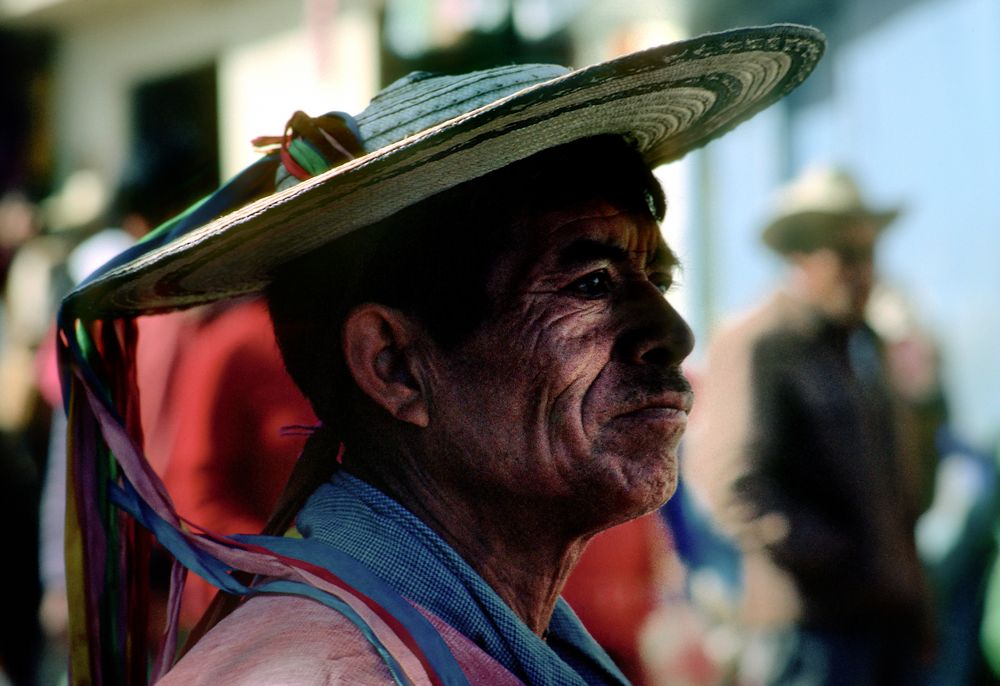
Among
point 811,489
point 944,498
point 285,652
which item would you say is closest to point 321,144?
point 285,652

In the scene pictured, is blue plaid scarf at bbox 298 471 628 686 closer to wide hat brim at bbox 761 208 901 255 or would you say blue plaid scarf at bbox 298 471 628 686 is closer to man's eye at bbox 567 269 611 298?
man's eye at bbox 567 269 611 298

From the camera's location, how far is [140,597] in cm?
203

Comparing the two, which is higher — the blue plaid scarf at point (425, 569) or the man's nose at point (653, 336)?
the man's nose at point (653, 336)

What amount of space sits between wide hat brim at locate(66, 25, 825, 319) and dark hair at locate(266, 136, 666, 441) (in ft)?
0.12

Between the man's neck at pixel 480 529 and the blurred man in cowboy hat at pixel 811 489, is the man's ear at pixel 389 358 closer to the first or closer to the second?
the man's neck at pixel 480 529

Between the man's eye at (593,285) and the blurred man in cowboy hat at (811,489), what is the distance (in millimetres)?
2469

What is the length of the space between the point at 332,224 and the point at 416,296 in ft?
0.51

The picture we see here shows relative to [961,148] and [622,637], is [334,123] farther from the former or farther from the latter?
[961,148]

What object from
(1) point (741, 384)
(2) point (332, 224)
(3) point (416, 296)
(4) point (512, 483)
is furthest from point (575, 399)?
(1) point (741, 384)

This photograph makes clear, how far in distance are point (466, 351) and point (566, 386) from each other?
0.15 metres

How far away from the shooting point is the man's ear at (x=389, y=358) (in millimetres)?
1888

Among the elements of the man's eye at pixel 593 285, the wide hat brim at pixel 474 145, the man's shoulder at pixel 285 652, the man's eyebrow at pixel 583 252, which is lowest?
the man's shoulder at pixel 285 652

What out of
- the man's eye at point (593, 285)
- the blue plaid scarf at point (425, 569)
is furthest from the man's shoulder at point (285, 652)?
the man's eye at point (593, 285)

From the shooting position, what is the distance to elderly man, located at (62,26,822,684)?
176 cm
